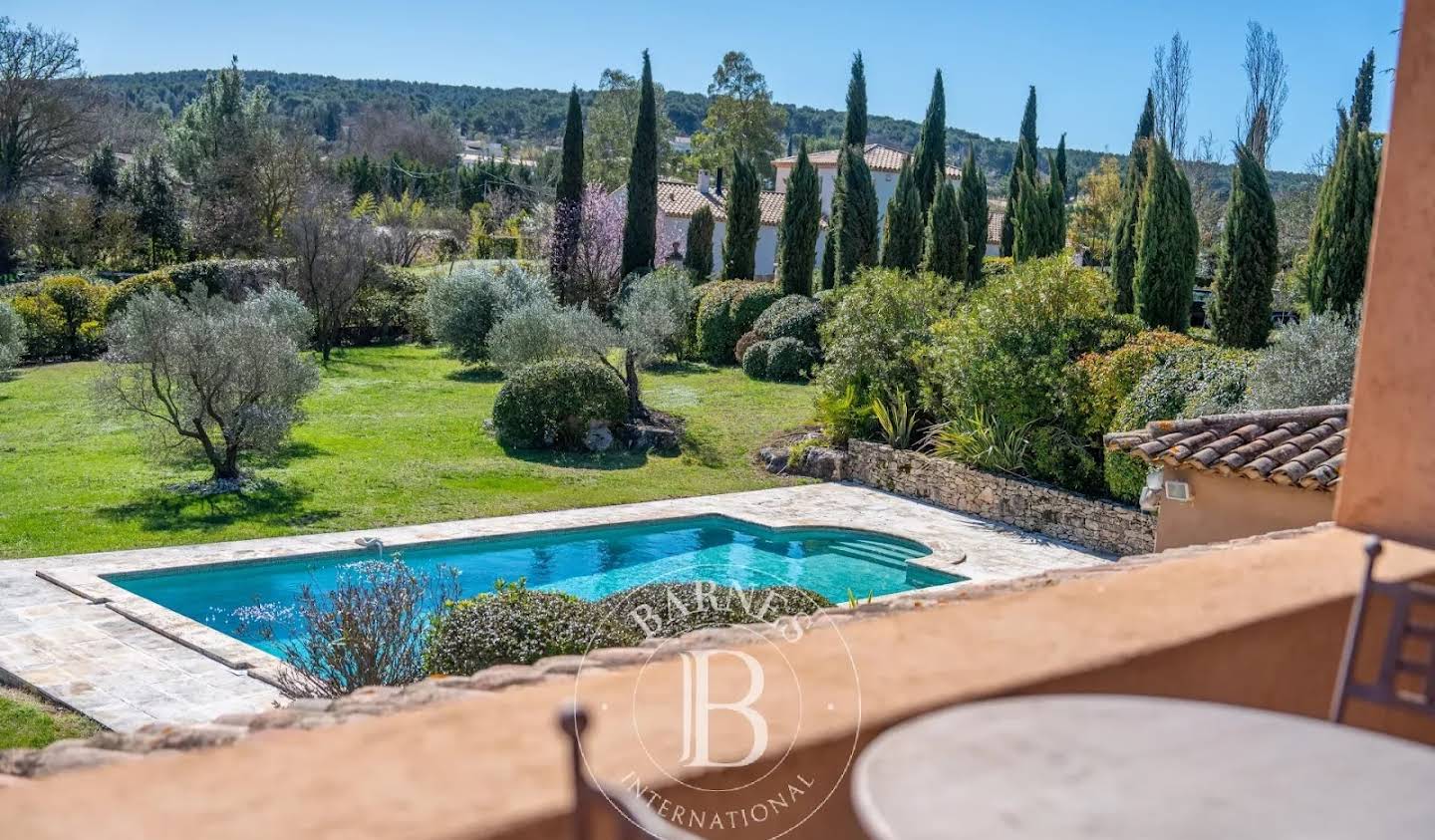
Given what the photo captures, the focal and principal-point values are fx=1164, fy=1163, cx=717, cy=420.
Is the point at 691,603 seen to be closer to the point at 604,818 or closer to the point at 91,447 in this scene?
the point at 604,818

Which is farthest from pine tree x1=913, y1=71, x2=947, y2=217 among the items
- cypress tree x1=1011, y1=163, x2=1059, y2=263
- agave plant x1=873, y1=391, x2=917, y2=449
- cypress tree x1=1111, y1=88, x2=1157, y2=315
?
agave plant x1=873, y1=391, x2=917, y2=449

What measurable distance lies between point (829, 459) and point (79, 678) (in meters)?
11.0

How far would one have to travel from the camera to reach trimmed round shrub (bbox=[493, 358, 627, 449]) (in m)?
18.0

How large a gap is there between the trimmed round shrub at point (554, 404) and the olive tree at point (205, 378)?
11.1ft

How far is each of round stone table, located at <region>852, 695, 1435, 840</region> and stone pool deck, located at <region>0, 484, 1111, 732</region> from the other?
119 inches

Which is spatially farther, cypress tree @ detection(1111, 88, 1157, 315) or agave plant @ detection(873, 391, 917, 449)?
cypress tree @ detection(1111, 88, 1157, 315)

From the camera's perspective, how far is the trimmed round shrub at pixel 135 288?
24.8m

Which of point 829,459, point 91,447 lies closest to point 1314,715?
point 829,459

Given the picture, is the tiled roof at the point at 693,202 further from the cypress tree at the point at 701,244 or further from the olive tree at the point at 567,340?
the olive tree at the point at 567,340

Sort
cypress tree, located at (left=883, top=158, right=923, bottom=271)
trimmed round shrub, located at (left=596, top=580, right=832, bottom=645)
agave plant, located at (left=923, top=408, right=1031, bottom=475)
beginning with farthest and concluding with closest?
cypress tree, located at (left=883, top=158, right=923, bottom=271) → agave plant, located at (left=923, top=408, right=1031, bottom=475) → trimmed round shrub, located at (left=596, top=580, right=832, bottom=645)

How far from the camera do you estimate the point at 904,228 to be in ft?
92.4

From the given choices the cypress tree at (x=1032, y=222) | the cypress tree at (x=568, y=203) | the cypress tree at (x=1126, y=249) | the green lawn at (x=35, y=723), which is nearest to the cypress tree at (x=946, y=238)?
the cypress tree at (x=1032, y=222)

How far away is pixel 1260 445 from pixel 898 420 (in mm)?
8084

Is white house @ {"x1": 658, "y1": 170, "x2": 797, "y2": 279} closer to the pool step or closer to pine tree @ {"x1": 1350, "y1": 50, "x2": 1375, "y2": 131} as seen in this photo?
pine tree @ {"x1": 1350, "y1": 50, "x2": 1375, "y2": 131}
